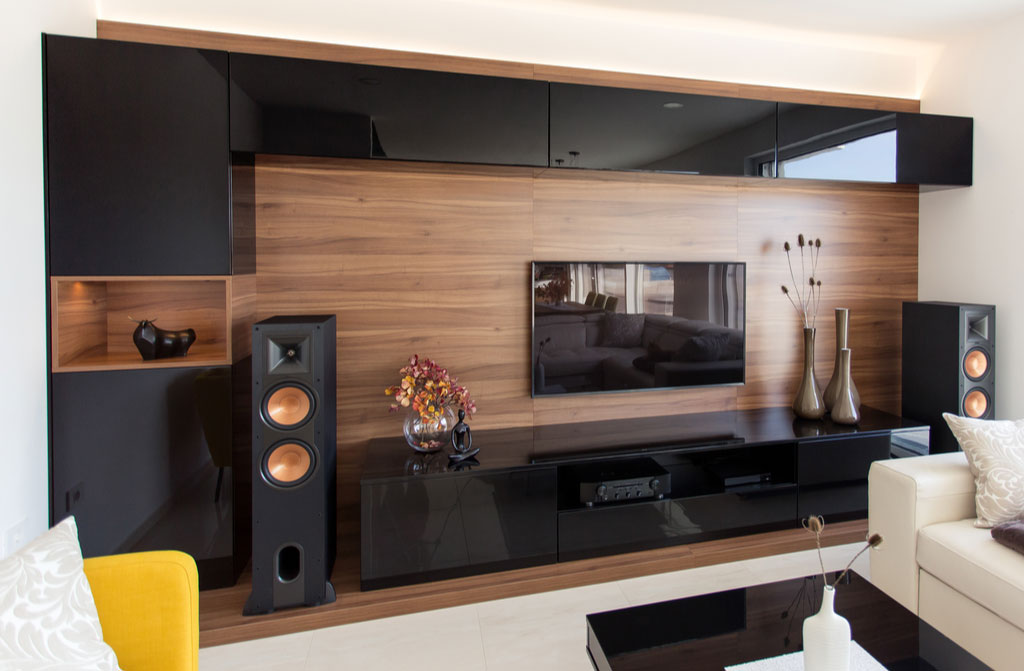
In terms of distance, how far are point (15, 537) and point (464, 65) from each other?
2672 millimetres

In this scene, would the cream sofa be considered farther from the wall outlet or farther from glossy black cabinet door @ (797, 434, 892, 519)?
the wall outlet

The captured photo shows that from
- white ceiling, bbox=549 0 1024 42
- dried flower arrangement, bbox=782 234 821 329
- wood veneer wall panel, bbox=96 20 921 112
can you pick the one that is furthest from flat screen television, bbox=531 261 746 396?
white ceiling, bbox=549 0 1024 42

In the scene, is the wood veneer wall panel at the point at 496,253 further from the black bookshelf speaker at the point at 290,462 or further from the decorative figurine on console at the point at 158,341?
the black bookshelf speaker at the point at 290,462

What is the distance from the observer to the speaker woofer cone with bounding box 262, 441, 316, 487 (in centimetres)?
229

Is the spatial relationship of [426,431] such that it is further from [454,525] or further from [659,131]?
[659,131]

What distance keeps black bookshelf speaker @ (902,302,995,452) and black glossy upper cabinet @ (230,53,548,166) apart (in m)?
2.49

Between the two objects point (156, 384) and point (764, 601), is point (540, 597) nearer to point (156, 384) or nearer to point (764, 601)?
point (764, 601)

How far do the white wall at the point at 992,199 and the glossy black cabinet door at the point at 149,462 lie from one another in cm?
404

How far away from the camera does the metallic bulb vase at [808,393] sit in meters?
3.28

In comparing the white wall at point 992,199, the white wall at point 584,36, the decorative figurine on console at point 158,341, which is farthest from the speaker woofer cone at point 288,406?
the white wall at point 992,199

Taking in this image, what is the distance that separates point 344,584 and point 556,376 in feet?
4.69

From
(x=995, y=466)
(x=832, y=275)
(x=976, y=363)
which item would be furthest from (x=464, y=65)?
(x=976, y=363)

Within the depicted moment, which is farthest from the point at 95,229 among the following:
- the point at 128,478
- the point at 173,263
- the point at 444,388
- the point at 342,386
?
the point at 444,388

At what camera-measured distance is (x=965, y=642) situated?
195 centimetres
